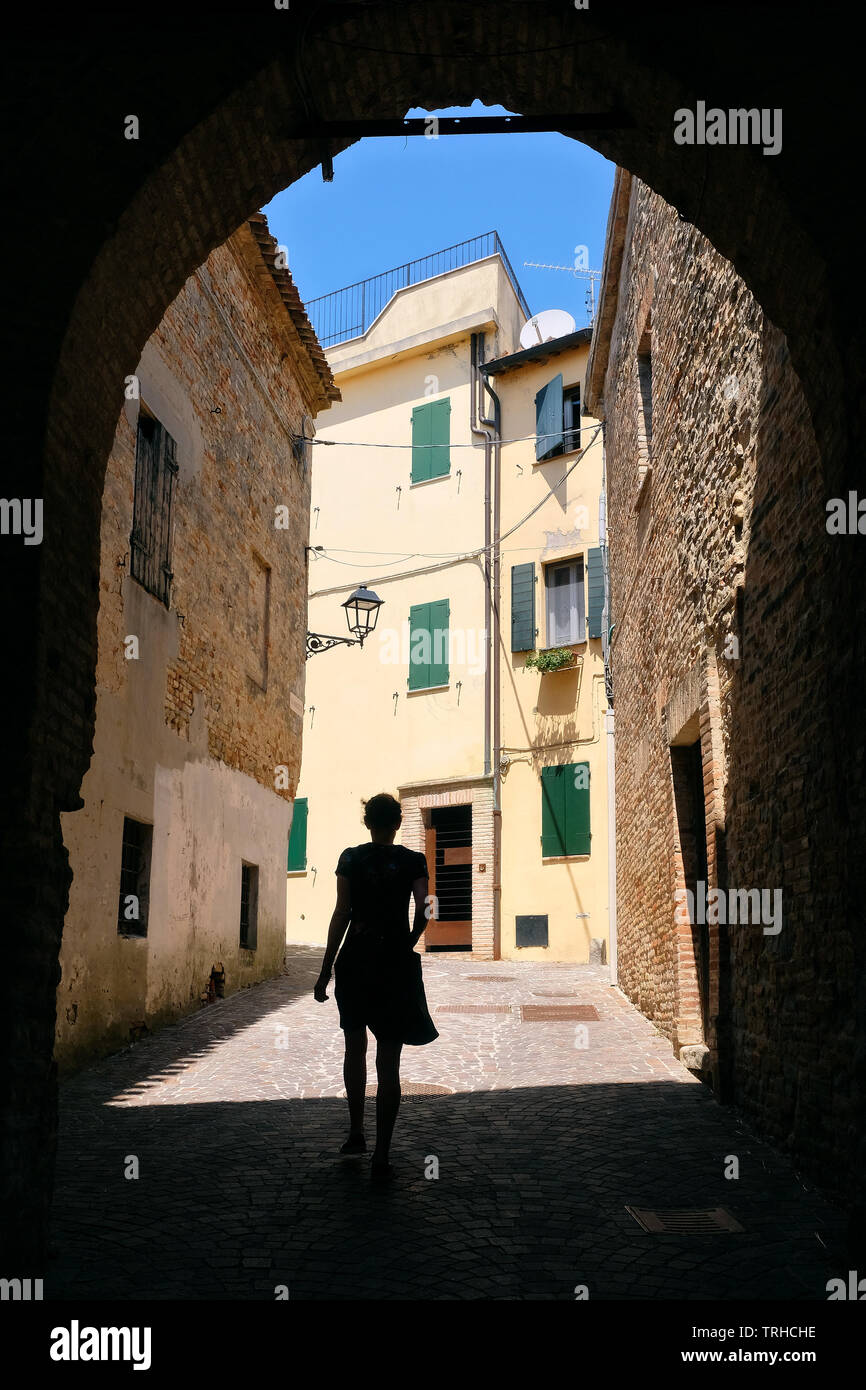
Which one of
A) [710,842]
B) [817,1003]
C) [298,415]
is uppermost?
[298,415]

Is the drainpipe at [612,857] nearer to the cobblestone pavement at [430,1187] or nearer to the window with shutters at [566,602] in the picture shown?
the cobblestone pavement at [430,1187]

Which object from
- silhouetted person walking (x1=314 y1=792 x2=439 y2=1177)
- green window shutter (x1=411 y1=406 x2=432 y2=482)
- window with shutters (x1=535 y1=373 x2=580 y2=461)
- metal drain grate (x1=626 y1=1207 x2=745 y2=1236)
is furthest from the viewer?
green window shutter (x1=411 y1=406 x2=432 y2=482)

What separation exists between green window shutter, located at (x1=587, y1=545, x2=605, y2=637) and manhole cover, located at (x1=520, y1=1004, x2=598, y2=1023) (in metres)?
8.21

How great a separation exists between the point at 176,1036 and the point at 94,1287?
617 centimetres

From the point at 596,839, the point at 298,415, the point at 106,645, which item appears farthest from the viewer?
the point at 596,839

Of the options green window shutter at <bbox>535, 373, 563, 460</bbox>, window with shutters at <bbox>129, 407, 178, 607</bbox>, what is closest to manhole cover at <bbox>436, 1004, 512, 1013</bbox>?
window with shutters at <bbox>129, 407, 178, 607</bbox>

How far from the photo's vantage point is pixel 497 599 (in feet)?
66.9

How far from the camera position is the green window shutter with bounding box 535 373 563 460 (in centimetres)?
2006

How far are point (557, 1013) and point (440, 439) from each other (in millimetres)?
13178

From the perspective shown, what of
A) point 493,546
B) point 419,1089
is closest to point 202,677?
point 419,1089

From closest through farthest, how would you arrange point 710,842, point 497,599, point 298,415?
point 710,842
point 298,415
point 497,599

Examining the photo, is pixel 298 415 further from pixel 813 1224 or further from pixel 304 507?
pixel 813 1224

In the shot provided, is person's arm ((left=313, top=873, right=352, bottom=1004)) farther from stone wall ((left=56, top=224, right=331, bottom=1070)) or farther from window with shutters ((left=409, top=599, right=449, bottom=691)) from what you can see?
window with shutters ((left=409, top=599, right=449, bottom=691))
